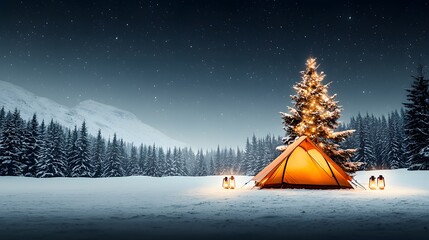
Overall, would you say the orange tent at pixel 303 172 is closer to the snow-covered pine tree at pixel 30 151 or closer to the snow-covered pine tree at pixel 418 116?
the snow-covered pine tree at pixel 418 116

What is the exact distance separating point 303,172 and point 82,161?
46341mm

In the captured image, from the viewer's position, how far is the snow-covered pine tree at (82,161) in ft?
179

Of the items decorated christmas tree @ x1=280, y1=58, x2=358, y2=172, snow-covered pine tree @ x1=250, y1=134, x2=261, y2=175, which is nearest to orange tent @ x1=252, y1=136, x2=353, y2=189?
decorated christmas tree @ x1=280, y1=58, x2=358, y2=172

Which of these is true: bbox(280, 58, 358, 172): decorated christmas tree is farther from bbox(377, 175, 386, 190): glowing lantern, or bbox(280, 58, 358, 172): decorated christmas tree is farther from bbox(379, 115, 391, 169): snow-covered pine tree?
bbox(379, 115, 391, 169): snow-covered pine tree

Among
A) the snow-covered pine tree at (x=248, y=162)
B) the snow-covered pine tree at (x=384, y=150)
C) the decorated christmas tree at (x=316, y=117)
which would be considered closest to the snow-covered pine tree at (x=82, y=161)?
the decorated christmas tree at (x=316, y=117)

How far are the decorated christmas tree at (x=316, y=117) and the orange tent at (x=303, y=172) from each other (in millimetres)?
5219

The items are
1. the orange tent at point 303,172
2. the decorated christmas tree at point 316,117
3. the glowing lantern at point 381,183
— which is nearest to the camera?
the glowing lantern at point 381,183

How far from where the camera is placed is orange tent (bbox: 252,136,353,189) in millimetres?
17250

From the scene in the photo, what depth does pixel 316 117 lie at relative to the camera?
23.3 metres

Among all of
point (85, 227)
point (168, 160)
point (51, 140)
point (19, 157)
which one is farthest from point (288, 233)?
point (168, 160)

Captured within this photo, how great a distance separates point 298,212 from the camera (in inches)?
323

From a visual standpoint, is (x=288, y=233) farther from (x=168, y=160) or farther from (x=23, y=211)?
(x=168, y=160)

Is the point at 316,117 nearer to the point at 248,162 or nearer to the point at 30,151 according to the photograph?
the point at 30,151

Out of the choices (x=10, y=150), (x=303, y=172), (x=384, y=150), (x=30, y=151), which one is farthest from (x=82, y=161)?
(x=384, y=150)
